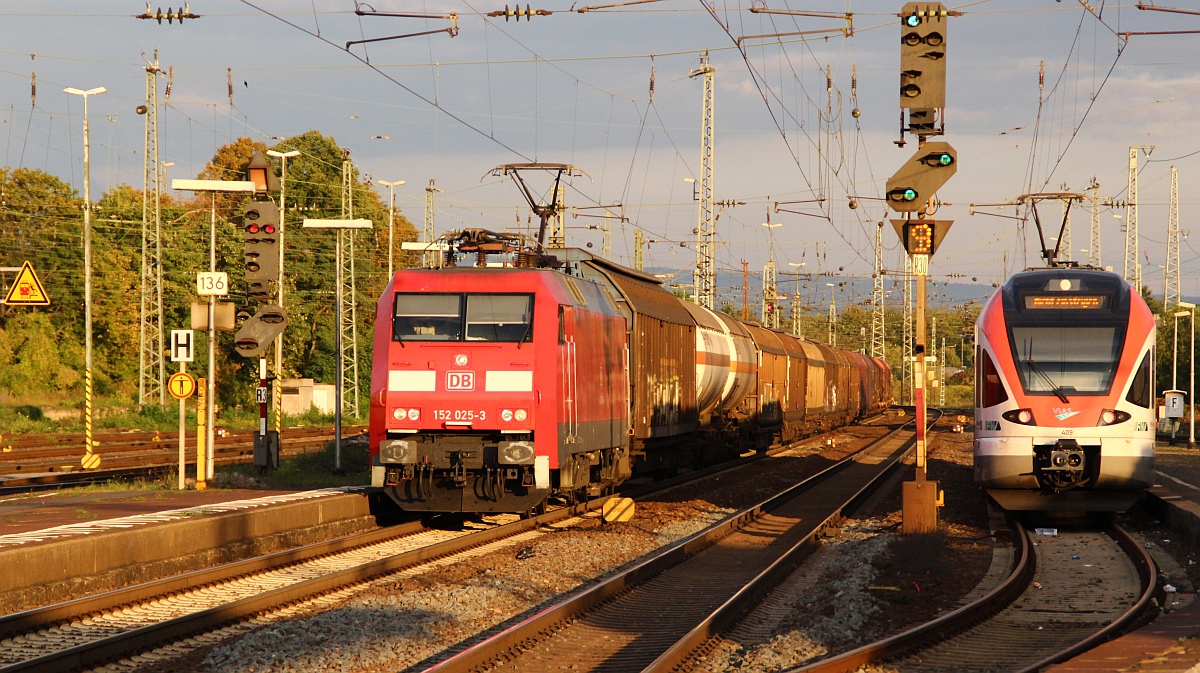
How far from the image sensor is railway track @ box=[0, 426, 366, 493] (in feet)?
81.8

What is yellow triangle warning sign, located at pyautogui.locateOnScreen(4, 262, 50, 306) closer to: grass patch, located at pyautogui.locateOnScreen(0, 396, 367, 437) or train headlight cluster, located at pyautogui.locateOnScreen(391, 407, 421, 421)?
train headlight cluster, located at pyautogui.locateOnScreen(391, 407, 421, 421)

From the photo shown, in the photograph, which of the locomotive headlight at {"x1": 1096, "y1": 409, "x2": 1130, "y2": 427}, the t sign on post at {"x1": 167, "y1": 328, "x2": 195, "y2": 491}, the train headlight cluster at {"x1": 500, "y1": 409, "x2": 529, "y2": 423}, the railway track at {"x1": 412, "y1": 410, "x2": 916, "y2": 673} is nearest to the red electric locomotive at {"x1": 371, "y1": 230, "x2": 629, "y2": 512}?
the train headlight cluster at {"x1": 500, "y1": 409, "x2": 529, "y2": 423}

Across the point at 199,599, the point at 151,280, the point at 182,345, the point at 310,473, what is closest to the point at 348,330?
the point at 151,280

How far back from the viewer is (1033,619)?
1059cm

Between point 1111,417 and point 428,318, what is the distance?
8958mm

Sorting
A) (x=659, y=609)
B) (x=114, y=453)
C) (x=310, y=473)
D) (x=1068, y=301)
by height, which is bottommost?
(x=114, y=453)

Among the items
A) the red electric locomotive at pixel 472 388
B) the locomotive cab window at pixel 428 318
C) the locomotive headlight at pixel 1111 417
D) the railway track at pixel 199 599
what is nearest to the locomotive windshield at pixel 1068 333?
the locomotive headlight at pixel 1111 417

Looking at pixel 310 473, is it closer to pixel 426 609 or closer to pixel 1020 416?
pixel 1020 416

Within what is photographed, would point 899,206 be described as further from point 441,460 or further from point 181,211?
point 181,211

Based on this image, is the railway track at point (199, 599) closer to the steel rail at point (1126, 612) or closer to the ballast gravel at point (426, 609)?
the ballast gravel at point (426, 609)

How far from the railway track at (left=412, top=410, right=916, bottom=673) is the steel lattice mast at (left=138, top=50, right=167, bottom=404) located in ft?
92.4

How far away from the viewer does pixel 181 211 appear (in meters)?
61.8

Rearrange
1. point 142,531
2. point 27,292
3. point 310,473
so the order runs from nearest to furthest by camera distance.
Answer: point 142,531
point 27,292
point 310,473

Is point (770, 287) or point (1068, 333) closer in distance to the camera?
point (1068, 333)
